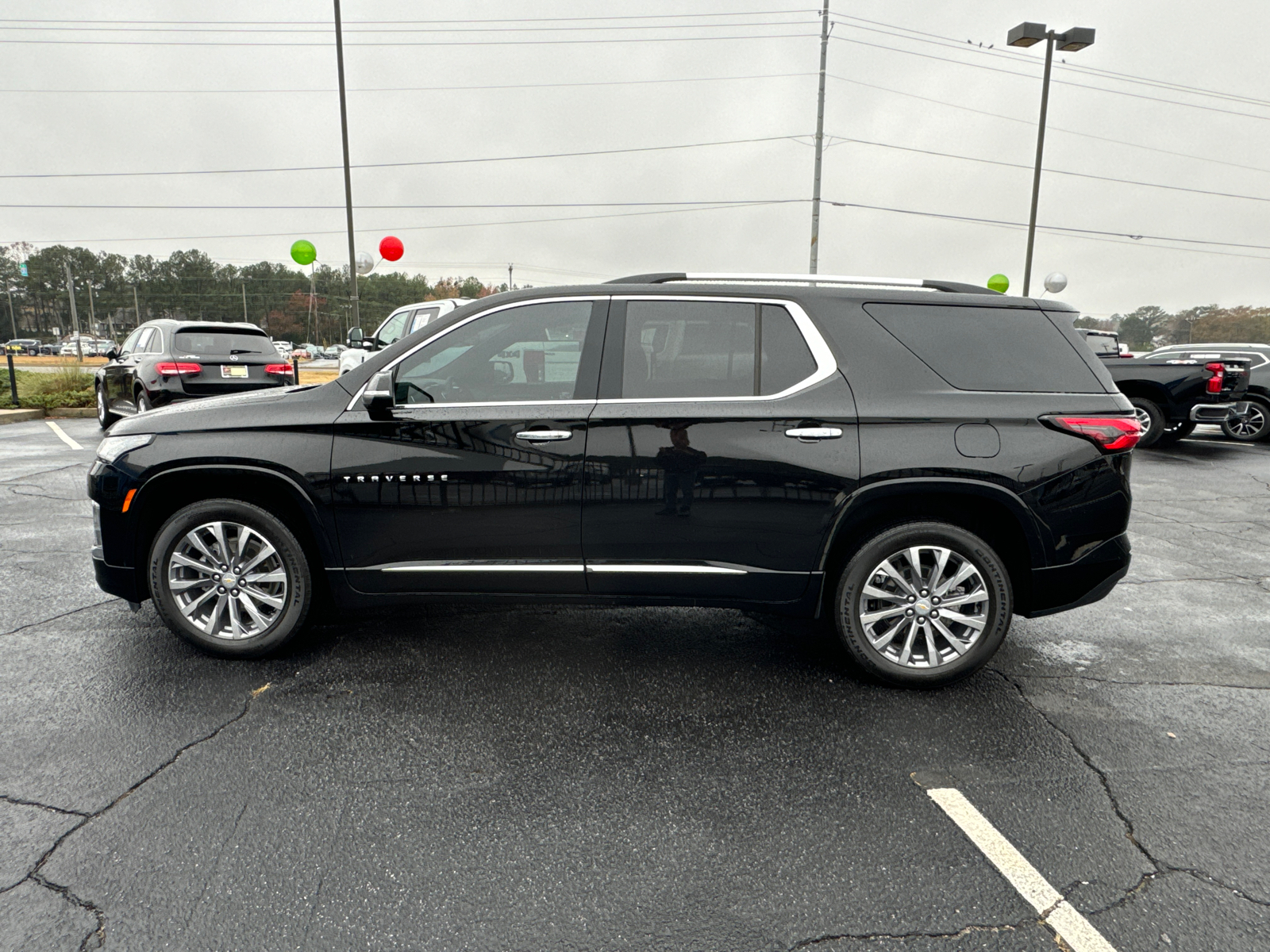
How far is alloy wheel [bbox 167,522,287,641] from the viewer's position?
3.63 metres

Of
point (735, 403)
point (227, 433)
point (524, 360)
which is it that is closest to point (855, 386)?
point (735, 403)

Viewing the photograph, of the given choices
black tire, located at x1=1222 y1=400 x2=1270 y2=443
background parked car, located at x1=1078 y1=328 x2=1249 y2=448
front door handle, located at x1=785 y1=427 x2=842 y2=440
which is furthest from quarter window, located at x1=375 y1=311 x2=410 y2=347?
black tire, located at x1=1222 y1=400 x2=1270 y2=443

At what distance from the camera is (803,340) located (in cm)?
348

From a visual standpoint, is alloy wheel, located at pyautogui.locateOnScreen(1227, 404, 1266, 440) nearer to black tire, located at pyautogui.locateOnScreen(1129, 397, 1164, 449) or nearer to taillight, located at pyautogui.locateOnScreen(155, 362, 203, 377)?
black tire, located at pyautogui.locateOnScreen(1129, 397, 1164, 449)

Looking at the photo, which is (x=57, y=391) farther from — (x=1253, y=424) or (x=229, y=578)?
(x=1253, y=424)

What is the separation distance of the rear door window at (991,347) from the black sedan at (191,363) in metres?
9.88

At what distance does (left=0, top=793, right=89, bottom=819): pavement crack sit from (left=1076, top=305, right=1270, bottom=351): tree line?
70.0m

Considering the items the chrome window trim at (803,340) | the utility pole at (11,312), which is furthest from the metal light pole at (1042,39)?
the utility pole at (11,312)

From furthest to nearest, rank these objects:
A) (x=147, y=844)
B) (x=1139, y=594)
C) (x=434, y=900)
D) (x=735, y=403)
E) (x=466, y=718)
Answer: (x=1139, y=594) < (x=735, y=403) < (x=466, y=718) < (x=147, y=844) < (x=434, y=900)

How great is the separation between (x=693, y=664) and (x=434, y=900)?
1844mm

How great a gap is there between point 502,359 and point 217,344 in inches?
361

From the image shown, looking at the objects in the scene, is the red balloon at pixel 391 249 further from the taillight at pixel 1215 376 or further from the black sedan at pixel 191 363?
the taillight at pixel 1215 376

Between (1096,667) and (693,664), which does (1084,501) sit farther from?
(693,664)

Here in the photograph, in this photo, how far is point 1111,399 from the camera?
11.3 ft
